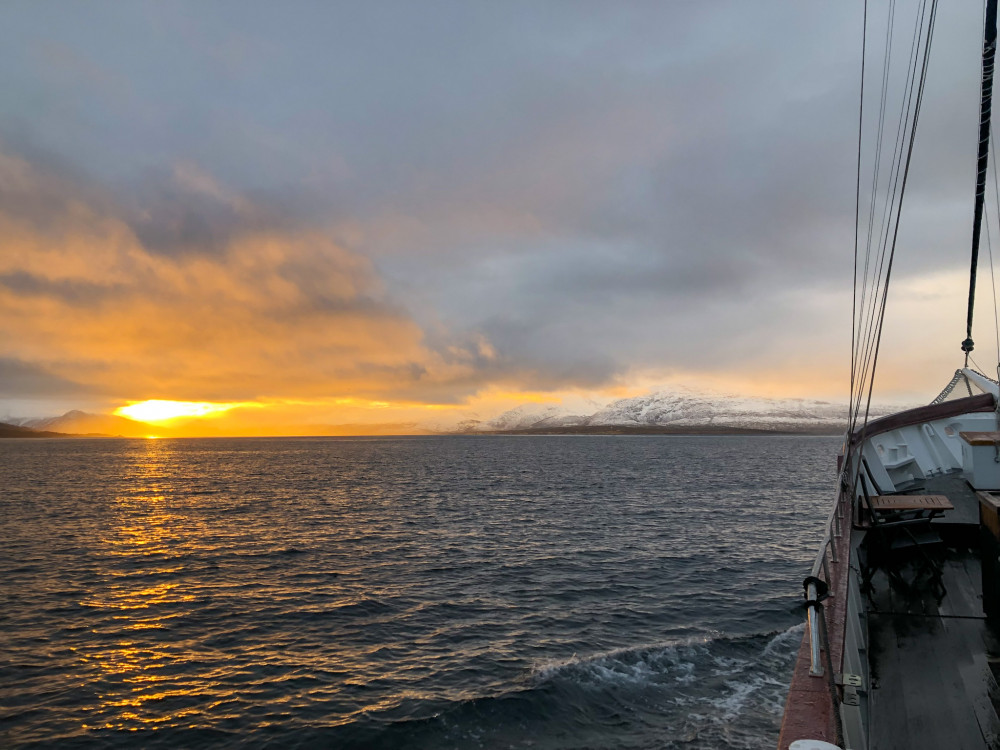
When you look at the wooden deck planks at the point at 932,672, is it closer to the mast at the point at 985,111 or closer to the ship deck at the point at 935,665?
the ship deck at the point at 935,665

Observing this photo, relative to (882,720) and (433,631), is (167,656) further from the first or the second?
(882,720)

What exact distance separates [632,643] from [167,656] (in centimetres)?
1261

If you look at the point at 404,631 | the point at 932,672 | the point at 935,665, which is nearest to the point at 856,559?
the point at 935,665

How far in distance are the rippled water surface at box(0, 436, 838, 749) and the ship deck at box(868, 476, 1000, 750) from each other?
177 inches

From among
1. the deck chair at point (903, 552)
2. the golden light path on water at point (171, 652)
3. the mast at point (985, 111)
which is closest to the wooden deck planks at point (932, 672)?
the deck chair at point (903, 552)

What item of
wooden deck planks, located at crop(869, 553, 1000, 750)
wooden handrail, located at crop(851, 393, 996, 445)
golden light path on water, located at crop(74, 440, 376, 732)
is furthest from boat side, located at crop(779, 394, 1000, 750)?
golden light path on water, located at crop(74, 440, 376, 732)

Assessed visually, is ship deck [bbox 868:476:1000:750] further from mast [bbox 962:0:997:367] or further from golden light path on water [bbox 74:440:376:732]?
golden light path on water [bbox 74:440:376:732]

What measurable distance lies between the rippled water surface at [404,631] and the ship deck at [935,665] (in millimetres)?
4490

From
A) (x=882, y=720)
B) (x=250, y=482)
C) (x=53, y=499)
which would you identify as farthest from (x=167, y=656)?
(x=250, y=482)

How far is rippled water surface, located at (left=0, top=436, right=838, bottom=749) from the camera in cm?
1342

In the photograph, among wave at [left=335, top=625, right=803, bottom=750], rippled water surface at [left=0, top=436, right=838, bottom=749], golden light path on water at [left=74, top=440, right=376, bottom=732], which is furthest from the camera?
golden light path on water at [left=74, top=440, right=376, bottom=732]

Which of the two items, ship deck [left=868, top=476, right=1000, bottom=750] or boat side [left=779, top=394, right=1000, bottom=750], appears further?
ship deck [left=868, top=476, right=1000, bottom=750]

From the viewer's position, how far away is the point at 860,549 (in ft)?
41.6

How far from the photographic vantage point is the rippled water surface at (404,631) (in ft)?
44.0
